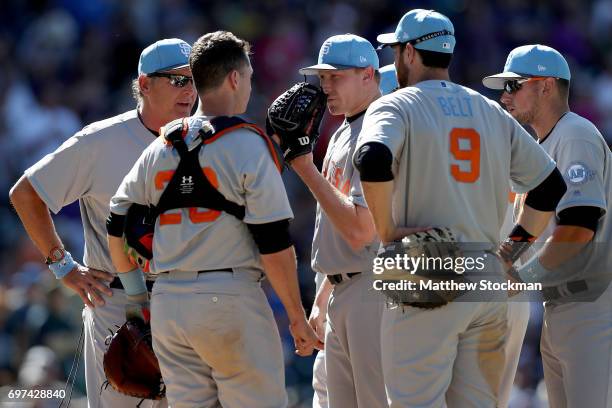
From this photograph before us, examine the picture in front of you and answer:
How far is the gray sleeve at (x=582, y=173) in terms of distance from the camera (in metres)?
6.06

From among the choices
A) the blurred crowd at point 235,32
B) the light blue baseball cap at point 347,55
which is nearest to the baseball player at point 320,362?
the light blue baseball cap at point 347,55

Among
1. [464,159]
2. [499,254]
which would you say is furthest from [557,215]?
[464,159]

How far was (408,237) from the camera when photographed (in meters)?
5.10

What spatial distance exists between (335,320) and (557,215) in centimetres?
138

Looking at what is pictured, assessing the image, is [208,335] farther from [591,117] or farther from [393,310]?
[591,117]

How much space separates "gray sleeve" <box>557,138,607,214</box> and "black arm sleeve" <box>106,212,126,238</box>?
2.39 meters

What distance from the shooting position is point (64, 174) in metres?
6.11

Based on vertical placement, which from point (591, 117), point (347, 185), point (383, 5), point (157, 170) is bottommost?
point (591, 117)

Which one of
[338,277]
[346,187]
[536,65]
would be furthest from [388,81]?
[338,277]

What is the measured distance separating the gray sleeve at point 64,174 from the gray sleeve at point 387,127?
5.82 feet

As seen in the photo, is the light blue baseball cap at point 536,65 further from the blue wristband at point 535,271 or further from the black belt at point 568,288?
the black belt at point 568,288

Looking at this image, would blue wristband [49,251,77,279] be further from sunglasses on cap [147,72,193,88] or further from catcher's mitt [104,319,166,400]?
sunglasses on cap [147,72,193,88]

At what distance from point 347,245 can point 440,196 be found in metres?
0.88

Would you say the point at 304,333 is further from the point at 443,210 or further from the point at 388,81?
the point at 388,81
